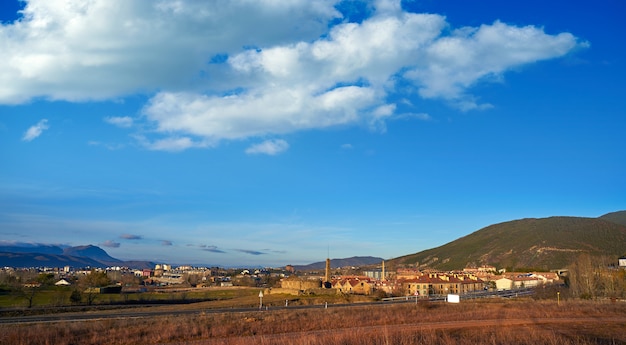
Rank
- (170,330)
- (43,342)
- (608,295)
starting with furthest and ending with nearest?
(608,295)
(170,330)
(43,342)

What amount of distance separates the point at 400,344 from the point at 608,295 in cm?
6733

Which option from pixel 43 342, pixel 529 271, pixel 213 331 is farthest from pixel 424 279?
pixel 43 342

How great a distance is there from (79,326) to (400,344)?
2260 centimetres

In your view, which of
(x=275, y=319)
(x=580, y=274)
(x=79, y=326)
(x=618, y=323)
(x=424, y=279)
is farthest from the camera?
(x=424, y=279)

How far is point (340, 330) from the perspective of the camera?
91.0ft

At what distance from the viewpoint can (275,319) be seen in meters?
36.9

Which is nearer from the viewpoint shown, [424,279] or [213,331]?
[213,331]

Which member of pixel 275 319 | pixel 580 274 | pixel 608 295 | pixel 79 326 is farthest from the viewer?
pixel 580 274

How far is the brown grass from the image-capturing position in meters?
22.5

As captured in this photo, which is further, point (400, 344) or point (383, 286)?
point (383, 286)

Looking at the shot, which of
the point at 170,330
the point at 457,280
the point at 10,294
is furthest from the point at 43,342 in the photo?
the point at 457,280

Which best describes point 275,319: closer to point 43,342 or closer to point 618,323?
point 43,342

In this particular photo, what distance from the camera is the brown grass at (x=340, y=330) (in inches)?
885

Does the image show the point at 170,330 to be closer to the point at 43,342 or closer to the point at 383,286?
the point at 43,342
